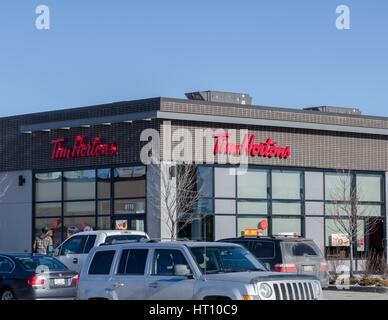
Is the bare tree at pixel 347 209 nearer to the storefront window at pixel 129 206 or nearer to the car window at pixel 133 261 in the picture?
the storefront window at pixel 129 206

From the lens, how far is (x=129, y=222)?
1358 inches

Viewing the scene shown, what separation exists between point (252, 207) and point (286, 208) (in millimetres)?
1746

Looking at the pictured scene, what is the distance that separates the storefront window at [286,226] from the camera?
3650cm

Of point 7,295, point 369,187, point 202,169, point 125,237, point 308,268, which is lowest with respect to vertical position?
point 7,295

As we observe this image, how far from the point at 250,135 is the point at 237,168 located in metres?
1.41

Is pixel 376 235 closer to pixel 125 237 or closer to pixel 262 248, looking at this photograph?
pixel 125 237

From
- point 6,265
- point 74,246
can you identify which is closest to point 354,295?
point 74,246

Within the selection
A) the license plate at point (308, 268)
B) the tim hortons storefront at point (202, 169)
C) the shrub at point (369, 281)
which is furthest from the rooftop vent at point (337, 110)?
the license plate at point (308, 268)

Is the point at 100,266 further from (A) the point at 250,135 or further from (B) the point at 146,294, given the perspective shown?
(A) the point at 250,135

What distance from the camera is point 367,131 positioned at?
3850 cm

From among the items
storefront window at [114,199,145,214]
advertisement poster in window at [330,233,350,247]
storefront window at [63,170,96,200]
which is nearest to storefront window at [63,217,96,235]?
storefront window at [63,170,96,200]

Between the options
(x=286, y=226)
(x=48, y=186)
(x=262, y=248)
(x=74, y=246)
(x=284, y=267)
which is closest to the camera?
(x=284, y=267)

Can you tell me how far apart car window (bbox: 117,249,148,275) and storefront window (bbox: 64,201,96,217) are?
2002 cm
